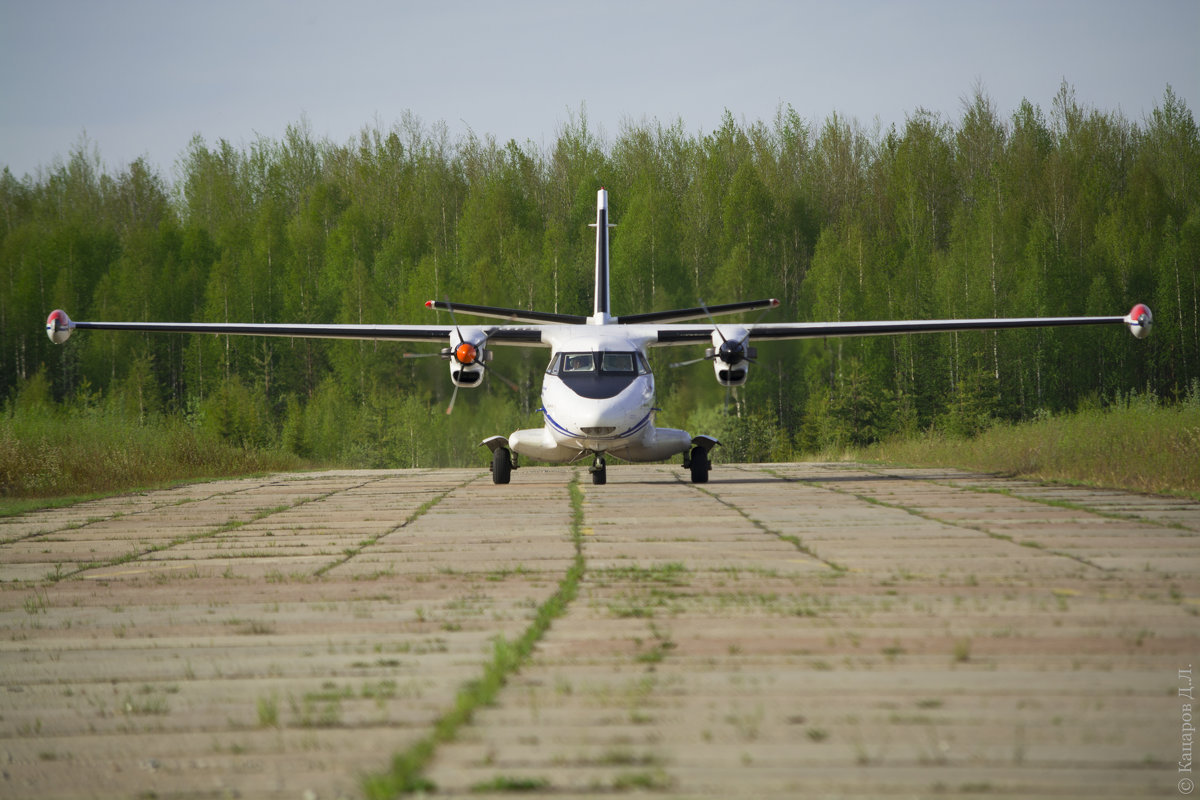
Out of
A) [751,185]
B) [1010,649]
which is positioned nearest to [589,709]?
[1010,649]

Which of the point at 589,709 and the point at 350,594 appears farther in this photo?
the point at 350,594

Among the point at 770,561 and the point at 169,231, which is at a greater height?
the point at 169,231

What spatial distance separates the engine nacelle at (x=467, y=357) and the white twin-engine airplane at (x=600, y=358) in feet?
0.06

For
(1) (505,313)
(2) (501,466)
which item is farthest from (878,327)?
(2) (501,466)

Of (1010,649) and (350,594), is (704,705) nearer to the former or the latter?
(1010,649)

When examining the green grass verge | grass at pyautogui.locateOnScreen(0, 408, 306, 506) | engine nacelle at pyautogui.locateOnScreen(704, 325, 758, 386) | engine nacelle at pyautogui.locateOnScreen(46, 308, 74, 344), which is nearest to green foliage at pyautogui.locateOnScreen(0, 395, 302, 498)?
grass at pyautogui.locateOnScreen(0, 408, 306, 506)

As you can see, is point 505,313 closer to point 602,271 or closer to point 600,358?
point 600,358

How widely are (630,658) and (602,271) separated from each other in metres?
19.4

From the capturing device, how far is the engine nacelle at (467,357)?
19.9 metres

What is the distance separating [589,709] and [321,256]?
2215 inches

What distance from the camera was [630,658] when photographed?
5.43 metres

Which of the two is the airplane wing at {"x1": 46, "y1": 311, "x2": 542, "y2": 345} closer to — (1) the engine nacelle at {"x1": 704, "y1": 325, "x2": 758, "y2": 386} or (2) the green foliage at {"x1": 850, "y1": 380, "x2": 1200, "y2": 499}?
(1) the engine nacelle at {"x1": 704, "y1": 325, "x2": 758, "y2": 386}

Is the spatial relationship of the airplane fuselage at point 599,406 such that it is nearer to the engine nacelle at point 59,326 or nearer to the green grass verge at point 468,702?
the engine nacelle at point 59,326

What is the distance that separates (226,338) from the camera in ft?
176
